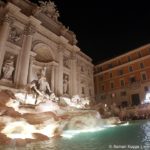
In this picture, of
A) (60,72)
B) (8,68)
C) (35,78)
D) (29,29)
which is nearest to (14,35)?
(29,29)

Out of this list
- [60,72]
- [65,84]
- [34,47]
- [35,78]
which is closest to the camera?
[34,47]

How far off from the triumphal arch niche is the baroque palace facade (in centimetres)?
1565

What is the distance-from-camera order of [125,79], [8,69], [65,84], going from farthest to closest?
[125,79]
[65,84]
[8,69]

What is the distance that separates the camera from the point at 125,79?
38.4 m

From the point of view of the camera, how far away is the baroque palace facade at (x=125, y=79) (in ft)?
115

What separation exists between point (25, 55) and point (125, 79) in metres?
26.9

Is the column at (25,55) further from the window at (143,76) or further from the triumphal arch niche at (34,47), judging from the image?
the window at (143,76)

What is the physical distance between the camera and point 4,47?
707 inches

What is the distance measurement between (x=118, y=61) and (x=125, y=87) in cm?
790

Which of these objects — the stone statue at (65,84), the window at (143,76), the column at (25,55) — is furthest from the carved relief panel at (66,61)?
the window at (143,76)

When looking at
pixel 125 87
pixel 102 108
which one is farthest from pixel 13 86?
pixel 125 87

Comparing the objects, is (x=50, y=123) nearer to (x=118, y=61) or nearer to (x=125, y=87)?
(x=125, y=87)

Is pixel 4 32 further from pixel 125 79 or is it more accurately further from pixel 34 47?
pixel 125 79

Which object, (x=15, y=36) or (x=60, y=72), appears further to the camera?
(x=60, y=72)
